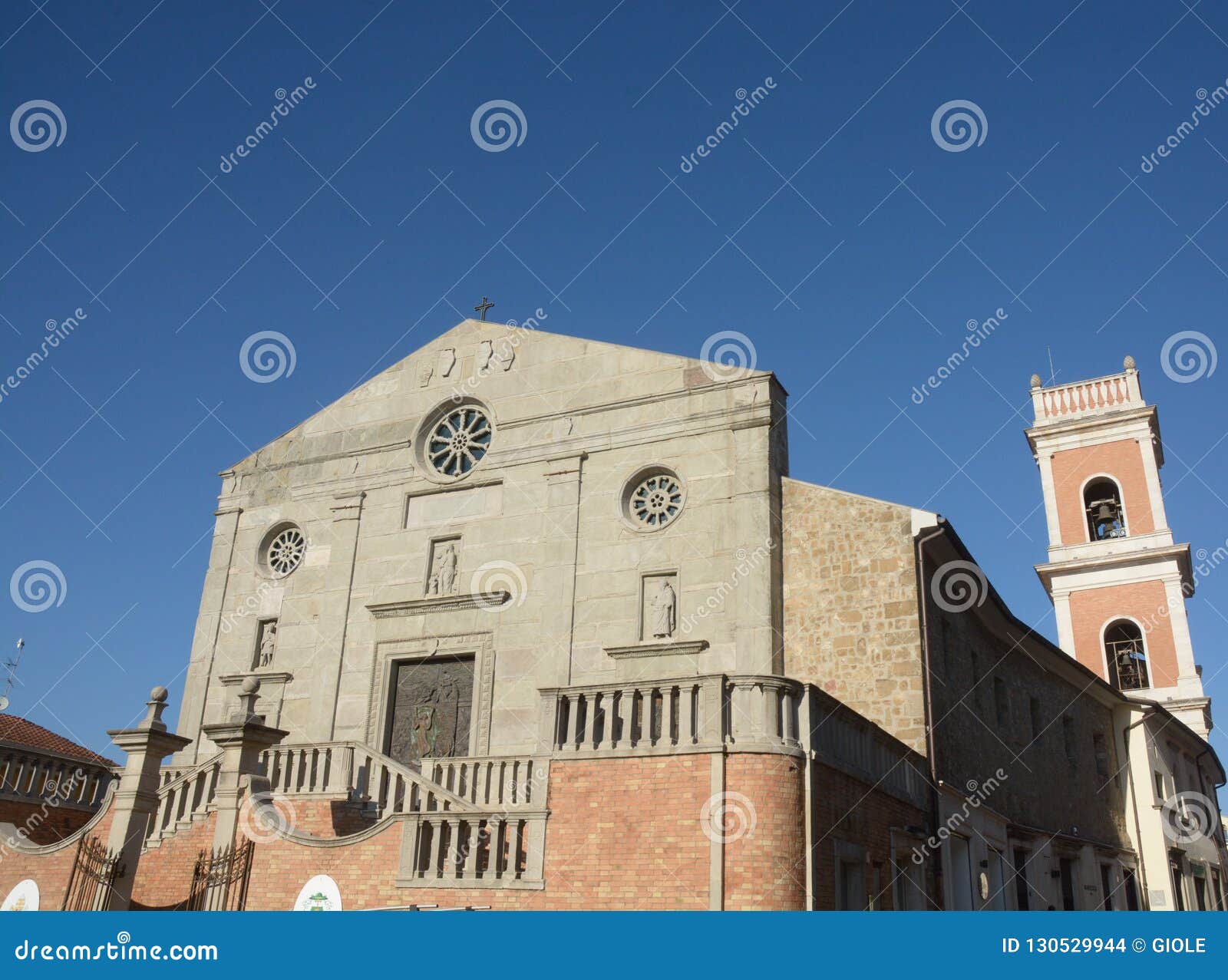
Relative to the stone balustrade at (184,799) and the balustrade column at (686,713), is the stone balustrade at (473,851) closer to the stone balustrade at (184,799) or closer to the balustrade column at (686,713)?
the balustrade column at (686,713)

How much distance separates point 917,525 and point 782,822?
761cm

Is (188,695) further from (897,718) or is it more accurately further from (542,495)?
(897,718)

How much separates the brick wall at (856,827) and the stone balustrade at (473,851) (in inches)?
132

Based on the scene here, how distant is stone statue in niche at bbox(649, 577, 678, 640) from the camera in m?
19.7

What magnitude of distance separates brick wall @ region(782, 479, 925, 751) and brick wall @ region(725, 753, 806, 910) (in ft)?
18.0

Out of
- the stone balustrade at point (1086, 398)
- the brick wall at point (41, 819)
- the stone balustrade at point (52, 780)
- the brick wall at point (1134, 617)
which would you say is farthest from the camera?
the stone balustrade at point (1086, 398)

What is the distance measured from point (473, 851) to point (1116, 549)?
32.2m

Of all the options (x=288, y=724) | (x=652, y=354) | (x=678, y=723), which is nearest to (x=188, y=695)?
(x=288, y=724)

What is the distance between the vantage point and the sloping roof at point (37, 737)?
2191 cm

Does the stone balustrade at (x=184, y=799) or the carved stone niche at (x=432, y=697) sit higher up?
the carved stone niche at (x=432, y=697)

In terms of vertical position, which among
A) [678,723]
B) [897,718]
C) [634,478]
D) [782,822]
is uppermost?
[634,478]

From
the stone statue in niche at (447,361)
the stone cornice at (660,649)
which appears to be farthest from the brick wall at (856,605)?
the stone statue in niche at (447,361)

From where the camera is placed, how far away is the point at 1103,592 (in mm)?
37656

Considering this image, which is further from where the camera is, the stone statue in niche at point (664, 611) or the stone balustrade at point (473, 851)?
the stone statue in niche at point (664, 611)
